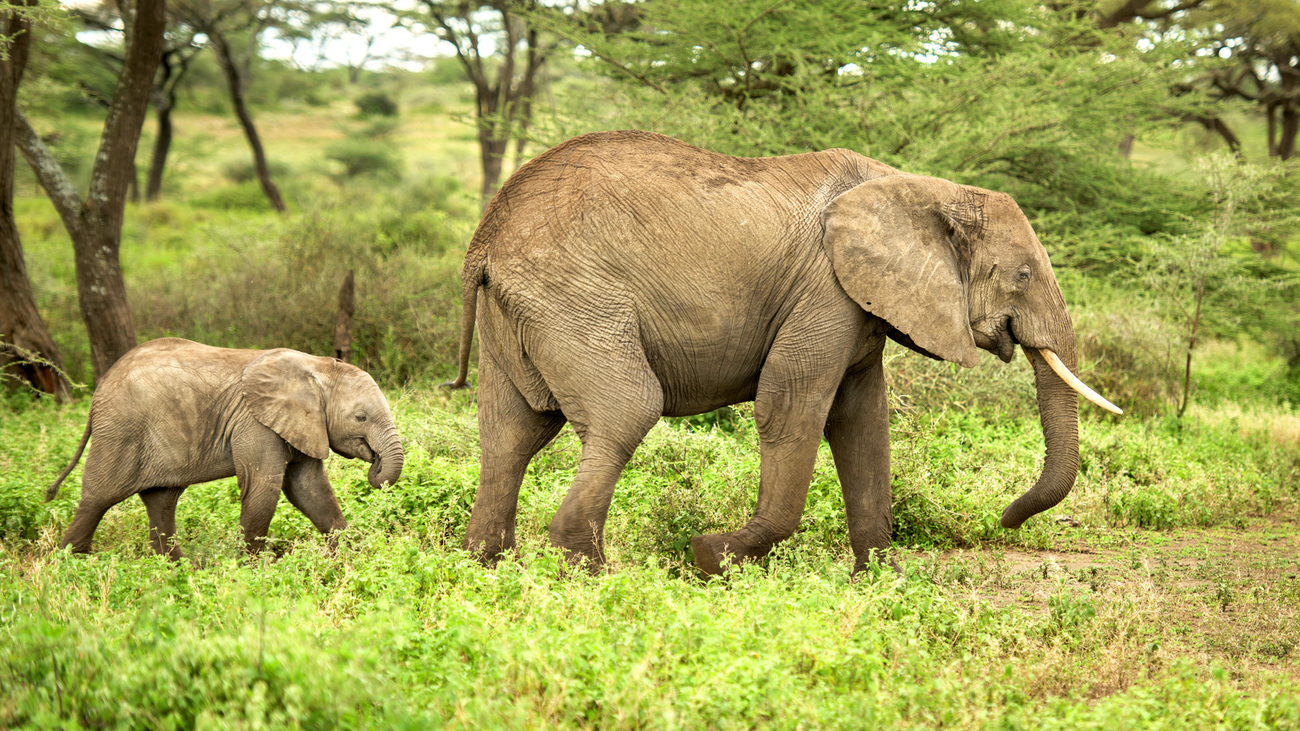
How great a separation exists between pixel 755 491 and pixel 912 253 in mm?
2232

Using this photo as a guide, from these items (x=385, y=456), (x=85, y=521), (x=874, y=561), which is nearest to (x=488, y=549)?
(x=385, y=456)

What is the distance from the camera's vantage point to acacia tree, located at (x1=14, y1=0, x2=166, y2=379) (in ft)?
34.3

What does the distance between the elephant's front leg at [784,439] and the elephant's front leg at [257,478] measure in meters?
2.50

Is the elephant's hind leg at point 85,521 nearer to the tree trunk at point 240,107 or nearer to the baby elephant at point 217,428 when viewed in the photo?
the baby elephant at point 217,428

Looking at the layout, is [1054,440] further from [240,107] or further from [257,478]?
[240,107]

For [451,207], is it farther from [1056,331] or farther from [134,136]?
[1056,331]

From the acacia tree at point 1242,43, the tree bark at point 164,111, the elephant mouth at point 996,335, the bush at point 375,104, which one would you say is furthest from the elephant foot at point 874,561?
the bush at point 375,104

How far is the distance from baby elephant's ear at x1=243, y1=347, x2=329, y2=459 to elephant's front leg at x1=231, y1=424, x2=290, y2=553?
0.10m

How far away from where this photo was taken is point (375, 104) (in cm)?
4334

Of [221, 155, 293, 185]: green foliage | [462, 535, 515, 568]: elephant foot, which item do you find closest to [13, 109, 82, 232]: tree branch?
[462, 535, 515, 568]: elephant foot

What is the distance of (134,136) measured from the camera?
425 inches

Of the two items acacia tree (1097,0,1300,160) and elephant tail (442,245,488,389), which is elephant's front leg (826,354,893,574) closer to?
elephant tail (442,245,488,389)

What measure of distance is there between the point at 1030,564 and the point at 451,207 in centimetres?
2244

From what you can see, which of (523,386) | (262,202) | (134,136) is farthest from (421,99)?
(523,386)
